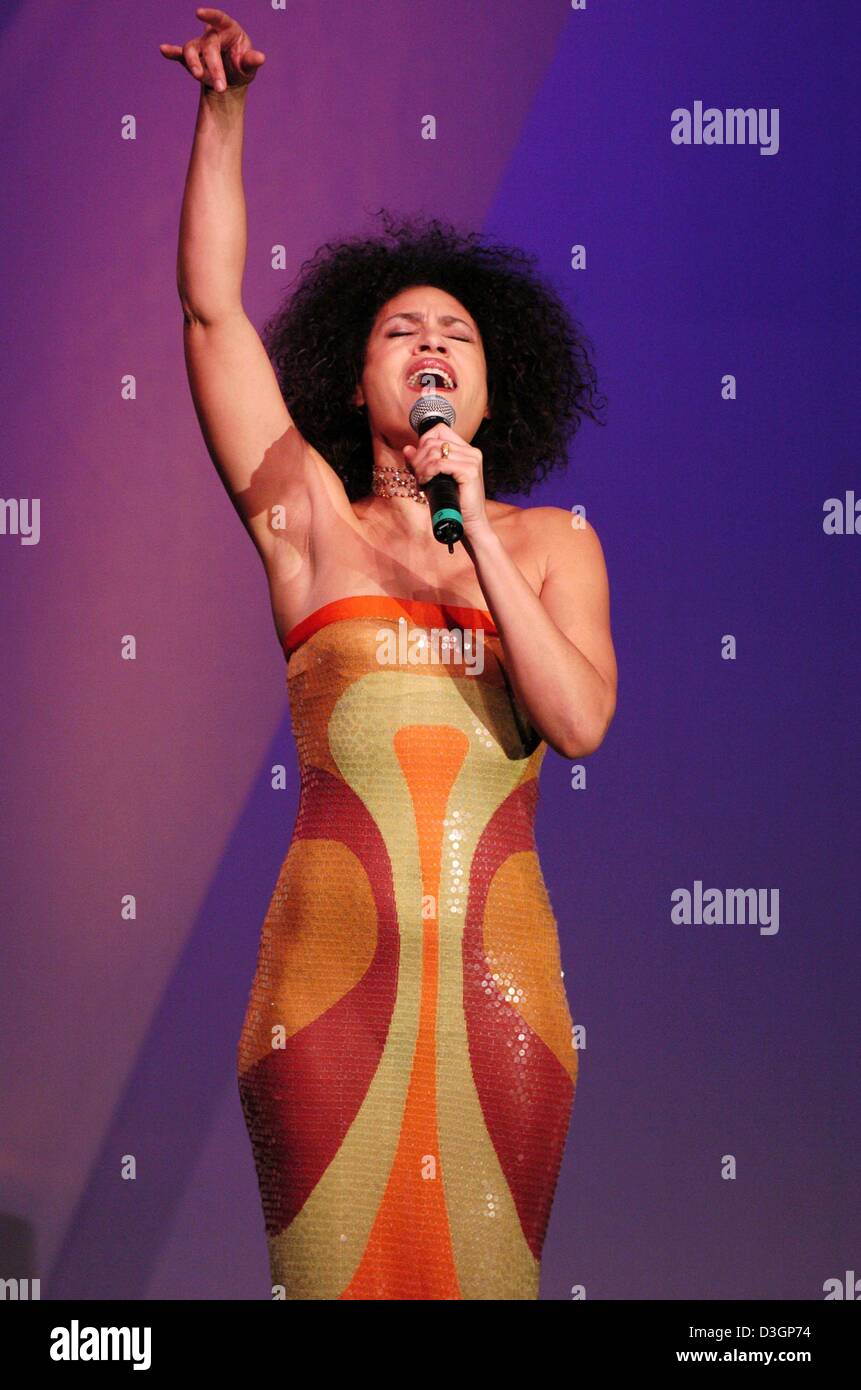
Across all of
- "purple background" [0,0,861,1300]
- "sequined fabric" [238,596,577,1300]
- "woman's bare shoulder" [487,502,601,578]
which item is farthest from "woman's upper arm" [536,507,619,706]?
"purple background" [0,0,861,1300]

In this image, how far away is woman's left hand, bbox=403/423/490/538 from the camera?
201 centimetres

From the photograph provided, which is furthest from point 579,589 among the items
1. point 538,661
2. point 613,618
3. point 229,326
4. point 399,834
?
point 613,618

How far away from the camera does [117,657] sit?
10.5 ft

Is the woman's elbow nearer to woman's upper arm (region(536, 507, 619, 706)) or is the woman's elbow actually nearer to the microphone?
woman's upper arm (region(536, 507, 619, 706))

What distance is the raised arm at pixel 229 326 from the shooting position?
212cm

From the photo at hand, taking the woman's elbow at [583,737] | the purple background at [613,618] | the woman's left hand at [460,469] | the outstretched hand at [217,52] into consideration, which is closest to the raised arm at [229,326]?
the outstretched hand at [217,52]

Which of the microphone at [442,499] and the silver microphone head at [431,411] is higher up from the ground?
the silver microphone head at [431,411]

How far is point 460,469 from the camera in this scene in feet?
6.61

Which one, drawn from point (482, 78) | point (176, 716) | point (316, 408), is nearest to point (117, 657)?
point (176, 716)

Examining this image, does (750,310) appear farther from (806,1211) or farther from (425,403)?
(806,1211)

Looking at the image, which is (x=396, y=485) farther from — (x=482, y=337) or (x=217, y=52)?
(x=217, y=52)

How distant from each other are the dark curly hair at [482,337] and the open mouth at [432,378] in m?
0.22

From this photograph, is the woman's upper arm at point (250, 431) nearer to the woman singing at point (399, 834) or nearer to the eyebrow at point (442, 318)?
the woman singing at point (399, 834)

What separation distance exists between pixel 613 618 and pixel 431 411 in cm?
118
